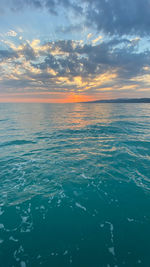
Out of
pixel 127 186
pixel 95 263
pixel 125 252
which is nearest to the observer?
pixel 95 263

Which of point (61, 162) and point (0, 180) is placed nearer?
point (0, 180)

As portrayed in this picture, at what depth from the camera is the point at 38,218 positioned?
6.82 m

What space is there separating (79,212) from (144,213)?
13.4 ft

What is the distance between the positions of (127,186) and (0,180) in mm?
11204

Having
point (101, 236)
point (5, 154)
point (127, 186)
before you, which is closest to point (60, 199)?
point (101, 236)

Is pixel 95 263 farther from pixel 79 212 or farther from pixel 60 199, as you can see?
pixel 60 199

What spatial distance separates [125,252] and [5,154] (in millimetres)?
15439

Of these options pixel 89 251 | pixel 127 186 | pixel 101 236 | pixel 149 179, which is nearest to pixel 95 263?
pixel 89 251

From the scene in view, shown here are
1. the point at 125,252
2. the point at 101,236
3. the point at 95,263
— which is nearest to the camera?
the point at 95,263

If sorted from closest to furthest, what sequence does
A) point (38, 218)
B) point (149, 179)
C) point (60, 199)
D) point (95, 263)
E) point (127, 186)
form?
point (95, 263) → point (38, 218) → point (60, 199) → point (127, 186) → point (149, 179)

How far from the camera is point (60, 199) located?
8.12 metres

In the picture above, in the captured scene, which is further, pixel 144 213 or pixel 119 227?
pixel 144 213

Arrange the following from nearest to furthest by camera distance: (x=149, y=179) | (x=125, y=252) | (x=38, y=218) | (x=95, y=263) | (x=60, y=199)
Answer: (x=95, y=263), (x=125, y=252), (x=38, y=218), (x=60, y=199), (x=149, y=179)

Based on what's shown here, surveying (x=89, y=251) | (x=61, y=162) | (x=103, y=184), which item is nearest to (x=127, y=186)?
(x=103, y=184)
